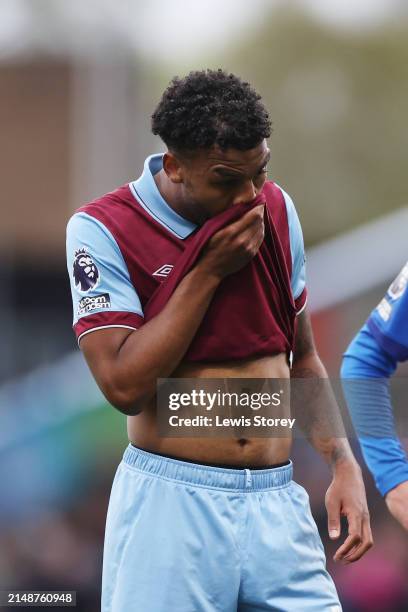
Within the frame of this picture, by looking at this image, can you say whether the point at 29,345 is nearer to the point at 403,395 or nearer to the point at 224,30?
the point at 224,30

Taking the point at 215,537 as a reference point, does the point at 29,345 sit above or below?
above

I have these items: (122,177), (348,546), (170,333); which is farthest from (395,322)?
(122,177)

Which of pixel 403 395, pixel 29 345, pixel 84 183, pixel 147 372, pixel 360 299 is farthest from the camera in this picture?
pixel 84 183

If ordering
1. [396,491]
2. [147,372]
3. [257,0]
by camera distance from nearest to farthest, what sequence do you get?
[147,372] < [396,491] < [257,0]

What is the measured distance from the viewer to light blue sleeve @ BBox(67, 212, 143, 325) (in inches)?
100

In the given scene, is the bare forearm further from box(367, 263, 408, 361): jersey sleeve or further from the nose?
the nose

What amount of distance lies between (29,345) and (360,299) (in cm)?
176

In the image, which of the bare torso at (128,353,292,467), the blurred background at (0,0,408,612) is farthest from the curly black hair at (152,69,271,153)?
the blurred background at (0,0,408,612)

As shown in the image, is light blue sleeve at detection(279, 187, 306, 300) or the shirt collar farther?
light blue sleeve at detection(279, 187, 306, 300)

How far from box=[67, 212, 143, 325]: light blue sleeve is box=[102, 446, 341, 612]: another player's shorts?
0.36 metres

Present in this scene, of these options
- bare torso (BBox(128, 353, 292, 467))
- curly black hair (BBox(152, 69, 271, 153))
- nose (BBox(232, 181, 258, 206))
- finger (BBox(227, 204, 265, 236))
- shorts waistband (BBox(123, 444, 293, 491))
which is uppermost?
curly black hair (BBox(152, 69, 271, 153))

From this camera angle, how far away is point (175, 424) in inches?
100.0

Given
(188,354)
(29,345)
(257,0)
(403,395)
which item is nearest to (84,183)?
(29,345)

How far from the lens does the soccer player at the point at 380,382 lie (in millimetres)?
3051
